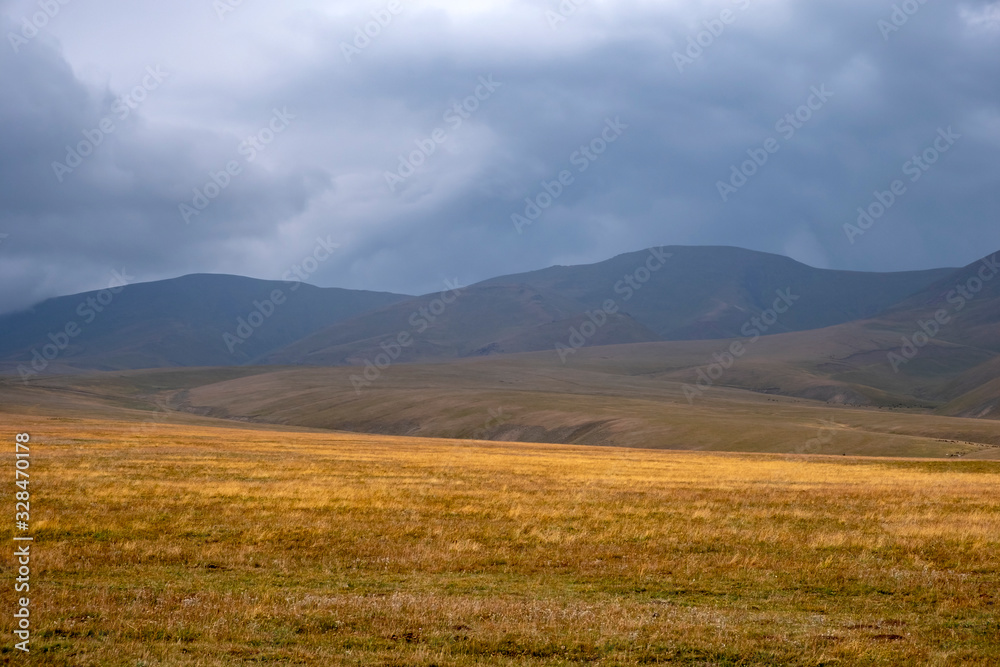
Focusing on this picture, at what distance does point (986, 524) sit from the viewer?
2425cm

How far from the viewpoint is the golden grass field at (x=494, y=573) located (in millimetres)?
11555

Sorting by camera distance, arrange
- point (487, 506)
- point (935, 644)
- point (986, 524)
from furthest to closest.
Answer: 1. point (487, 506)
2. point (986, 524)
3. point (935, 644)

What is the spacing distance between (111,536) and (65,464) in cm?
A: 1794

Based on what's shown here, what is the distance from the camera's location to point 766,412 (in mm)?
132000

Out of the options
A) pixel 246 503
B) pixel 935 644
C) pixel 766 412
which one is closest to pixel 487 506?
pixel 246 503

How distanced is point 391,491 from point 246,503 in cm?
591

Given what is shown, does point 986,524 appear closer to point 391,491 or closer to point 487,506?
point 487,506

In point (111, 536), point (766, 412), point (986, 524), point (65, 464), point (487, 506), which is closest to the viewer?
point (111, 536)

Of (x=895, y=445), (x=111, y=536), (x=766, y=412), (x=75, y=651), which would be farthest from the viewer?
(x=766, y=412)

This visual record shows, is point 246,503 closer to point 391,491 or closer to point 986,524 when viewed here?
point 391,491

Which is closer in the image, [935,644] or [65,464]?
[935,644]

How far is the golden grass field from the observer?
11555 millimetres

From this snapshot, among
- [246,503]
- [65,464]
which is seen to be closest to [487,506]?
[246,503]

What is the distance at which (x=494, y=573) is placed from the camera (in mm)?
17062
